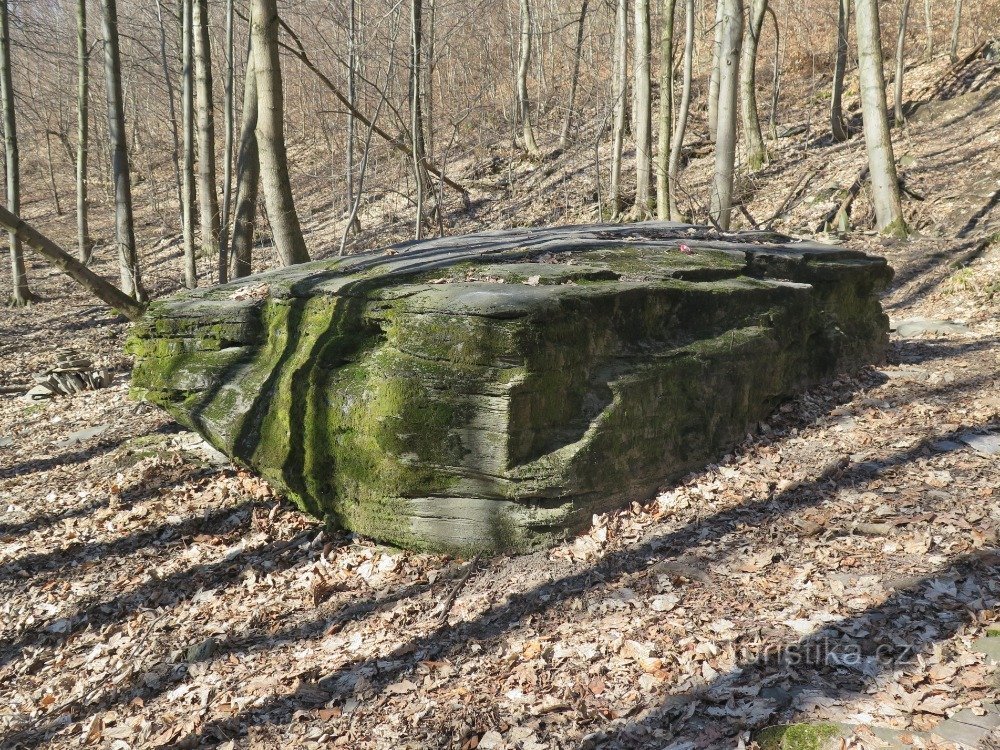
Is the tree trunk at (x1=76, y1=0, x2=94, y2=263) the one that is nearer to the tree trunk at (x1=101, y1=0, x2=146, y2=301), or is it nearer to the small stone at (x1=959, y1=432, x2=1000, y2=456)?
the tree trunk at (x1=101, y1=0, x2=146, y2=301)

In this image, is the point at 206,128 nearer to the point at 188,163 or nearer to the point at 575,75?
the point at 188,163

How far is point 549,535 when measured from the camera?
16.9 feet

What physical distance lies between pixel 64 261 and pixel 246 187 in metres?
5.03

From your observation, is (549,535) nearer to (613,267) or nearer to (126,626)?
(613,267)

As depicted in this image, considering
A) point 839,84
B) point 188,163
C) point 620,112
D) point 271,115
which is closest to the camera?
point 271,115

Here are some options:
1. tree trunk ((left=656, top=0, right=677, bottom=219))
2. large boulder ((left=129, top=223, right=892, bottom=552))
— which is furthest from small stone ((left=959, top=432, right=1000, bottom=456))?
tree trunk ((left=656, top=0, right=677, bottom=219))

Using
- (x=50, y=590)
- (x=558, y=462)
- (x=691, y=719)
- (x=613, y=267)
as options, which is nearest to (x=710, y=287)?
(x=613, y=267)

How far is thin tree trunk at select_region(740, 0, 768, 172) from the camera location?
16.1m

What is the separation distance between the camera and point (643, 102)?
13.6m

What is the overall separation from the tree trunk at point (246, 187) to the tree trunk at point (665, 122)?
22.8ft

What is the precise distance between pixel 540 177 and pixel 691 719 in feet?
60.1

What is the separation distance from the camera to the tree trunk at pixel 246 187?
11758 millimetres

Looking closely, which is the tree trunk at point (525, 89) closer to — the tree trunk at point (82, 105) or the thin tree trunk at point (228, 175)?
the thin tree trunk at point (228, 175)

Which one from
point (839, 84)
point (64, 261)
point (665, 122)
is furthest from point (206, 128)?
point (839, 84)
